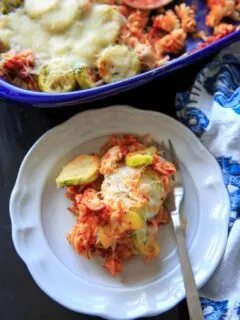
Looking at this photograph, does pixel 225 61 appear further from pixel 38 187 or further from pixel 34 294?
pixel 34 294

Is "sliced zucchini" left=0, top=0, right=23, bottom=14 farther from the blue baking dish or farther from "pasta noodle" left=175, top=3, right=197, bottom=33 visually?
"pasta noodle" left=175, top=3, right=197, bottom=33

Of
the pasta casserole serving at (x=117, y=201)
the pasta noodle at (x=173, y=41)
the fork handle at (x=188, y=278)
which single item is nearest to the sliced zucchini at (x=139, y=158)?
the pasta casserole serving at (x=117, y=201)

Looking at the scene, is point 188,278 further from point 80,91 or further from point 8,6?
point 8,6

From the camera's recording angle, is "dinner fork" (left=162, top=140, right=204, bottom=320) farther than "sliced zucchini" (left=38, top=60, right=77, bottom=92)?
No

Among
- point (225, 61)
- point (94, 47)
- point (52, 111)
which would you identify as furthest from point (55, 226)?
point (225, 61)

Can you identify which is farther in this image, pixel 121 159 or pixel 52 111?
pixel 52 111

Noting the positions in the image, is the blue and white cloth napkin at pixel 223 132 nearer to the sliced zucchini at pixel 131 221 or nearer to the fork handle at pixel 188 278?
the fork handle at pixel 188 278

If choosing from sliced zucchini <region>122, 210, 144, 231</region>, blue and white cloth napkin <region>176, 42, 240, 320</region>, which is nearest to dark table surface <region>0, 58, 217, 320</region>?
blue and white cloth napkin <region>176, 42, 240, 320</region>
